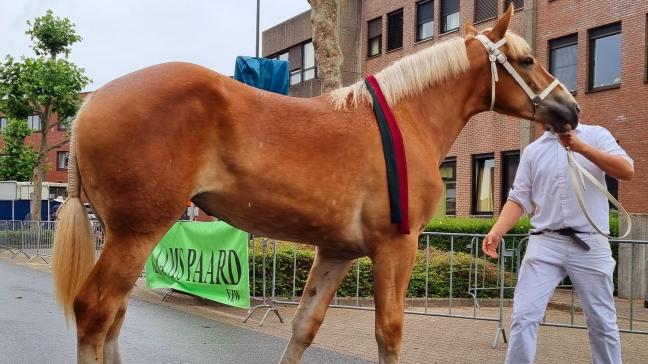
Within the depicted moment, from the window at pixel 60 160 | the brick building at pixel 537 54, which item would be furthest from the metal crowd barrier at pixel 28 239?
the window at pixel 60 160

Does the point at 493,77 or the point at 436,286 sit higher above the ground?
the point at 493,77

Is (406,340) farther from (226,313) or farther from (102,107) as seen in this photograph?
(102,107)

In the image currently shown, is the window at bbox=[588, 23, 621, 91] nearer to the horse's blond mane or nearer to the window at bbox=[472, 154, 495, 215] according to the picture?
the window at bbox=[472, 154, 495, 215]

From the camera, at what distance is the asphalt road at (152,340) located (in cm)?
620

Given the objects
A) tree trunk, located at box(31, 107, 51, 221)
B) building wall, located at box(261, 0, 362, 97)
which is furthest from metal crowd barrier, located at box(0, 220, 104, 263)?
building wall, located at box(261, 0, 362, 97)

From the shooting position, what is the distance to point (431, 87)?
13.1 feet

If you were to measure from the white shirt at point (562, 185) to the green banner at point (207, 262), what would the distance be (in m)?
5.27

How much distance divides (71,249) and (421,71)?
83.6 inches

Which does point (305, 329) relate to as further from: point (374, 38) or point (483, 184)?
point (374, 38)

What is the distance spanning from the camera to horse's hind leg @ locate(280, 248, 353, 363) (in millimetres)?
4109

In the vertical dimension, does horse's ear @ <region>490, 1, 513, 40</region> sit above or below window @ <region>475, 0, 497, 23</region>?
below

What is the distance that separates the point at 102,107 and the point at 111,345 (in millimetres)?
1268

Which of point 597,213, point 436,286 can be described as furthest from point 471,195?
point 597,213

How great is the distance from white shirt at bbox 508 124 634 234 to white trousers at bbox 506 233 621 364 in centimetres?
11
